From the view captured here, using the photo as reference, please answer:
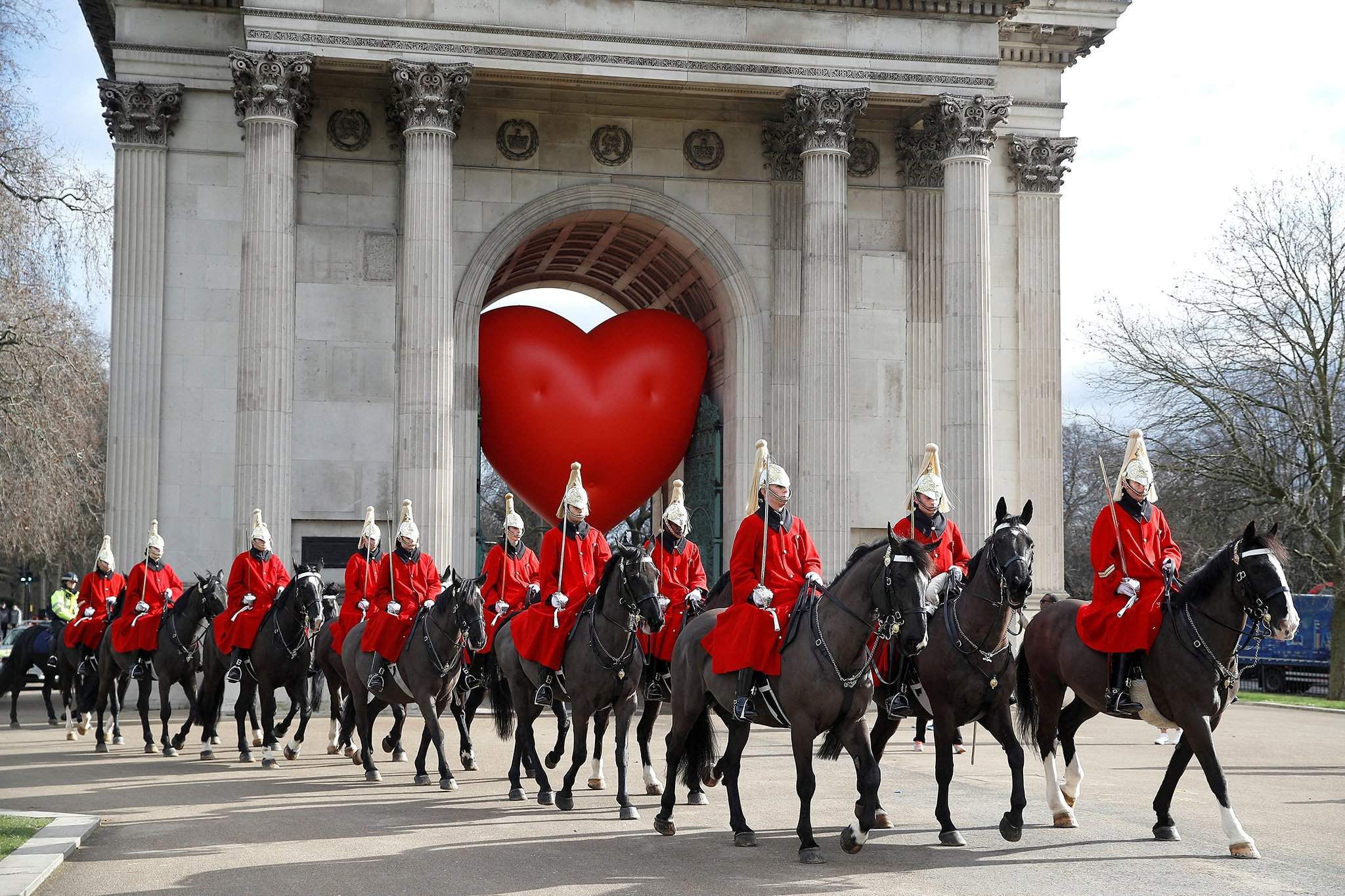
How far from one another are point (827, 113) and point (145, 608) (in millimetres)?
16099

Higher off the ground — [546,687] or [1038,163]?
[1038,163]

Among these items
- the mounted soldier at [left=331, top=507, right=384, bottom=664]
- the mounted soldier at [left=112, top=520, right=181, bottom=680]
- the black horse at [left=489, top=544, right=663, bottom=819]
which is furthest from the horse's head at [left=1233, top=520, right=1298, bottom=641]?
the mounted soldier at [left=112, top=520, right=181, bottom=680]

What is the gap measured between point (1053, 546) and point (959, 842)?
21.5 m

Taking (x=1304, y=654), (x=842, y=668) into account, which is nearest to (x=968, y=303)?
(x=842, y=668)

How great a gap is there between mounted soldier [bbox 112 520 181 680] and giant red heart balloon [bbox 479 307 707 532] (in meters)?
8.68

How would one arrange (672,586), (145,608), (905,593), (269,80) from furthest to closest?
(269,80) < (145,608) < (672,586) < (905,593)

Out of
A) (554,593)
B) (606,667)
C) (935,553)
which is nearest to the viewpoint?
(935,553)

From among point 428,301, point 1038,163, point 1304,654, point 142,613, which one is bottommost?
point 1304,654

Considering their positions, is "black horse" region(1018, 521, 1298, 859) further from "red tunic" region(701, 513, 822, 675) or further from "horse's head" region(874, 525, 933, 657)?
"red tunic" region(701, 513, 822, 675)

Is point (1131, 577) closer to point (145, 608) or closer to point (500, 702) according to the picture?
point (500, 702)

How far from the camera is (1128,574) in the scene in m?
13.8

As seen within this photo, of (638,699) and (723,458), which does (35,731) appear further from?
(723,458)


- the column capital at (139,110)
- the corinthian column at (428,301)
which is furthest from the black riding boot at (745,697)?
the column capital at (139,110)

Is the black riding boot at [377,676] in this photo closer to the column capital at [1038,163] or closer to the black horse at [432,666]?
the black horse at [432,666]
